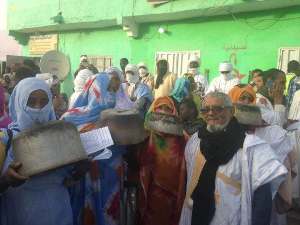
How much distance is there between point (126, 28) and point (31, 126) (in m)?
11.3

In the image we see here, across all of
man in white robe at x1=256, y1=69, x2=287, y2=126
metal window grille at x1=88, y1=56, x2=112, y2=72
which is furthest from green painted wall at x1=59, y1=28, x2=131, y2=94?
man in white robe at x1=256, y1=69, x2=287, y2=126

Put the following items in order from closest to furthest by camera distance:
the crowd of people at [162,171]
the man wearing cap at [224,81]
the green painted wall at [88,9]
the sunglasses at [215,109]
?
the crowd of people at [162,171] → the sunglasses at [215,109] → the man wearing cap at [224,81] → the green painted wall at [88,9]

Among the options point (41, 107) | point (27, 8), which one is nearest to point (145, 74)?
point (41, 107)

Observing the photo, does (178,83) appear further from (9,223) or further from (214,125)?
(9,223)

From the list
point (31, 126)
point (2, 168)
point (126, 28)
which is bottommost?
point (2, 168)

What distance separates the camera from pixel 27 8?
18.2 metres

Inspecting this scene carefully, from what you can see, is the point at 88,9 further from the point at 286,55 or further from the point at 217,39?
the point at 286,55

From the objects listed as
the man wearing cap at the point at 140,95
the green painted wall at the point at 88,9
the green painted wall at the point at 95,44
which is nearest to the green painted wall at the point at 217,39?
the green painted wall at the point at 95,44

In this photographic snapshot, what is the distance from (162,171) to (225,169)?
0.70 meters

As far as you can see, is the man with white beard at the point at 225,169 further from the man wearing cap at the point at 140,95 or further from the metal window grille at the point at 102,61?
the metal window grille at the point at 102,61

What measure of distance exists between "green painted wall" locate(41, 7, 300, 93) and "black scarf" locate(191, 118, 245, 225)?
25.7 ft

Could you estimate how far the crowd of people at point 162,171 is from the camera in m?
2.78

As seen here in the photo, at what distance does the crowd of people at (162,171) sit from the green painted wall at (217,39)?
646cm

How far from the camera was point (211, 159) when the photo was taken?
3.13 meters
